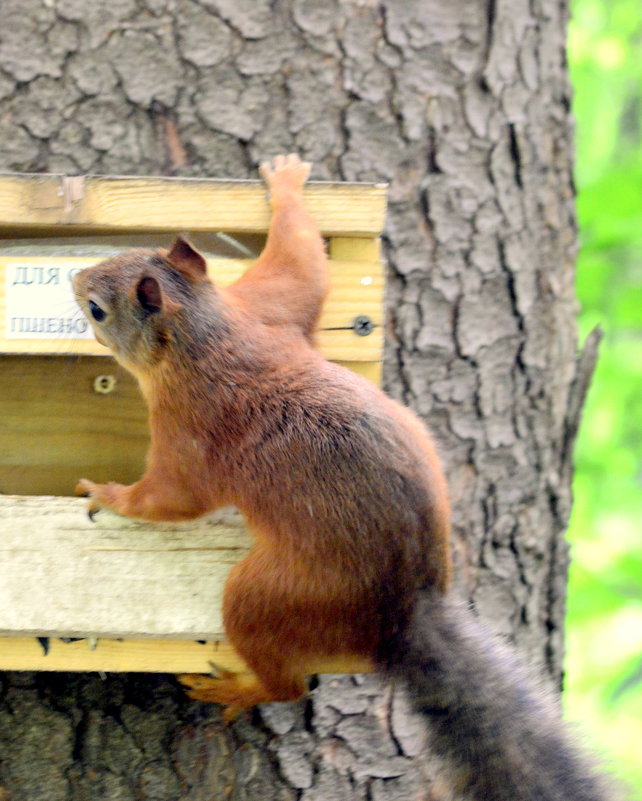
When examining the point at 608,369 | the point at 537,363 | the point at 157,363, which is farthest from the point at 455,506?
the point at 608,369

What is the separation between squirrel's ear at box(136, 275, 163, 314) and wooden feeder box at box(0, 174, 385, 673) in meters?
0.18

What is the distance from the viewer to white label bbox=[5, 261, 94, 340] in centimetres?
196

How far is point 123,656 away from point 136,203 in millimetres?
888

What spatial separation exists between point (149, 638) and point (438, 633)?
1.75 ft

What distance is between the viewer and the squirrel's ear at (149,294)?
1786mm

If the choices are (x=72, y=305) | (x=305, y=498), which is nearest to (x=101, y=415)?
(x=72, y=305)

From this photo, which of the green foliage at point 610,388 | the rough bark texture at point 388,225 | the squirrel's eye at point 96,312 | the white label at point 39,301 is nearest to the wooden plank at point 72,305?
the white label at point 39,301

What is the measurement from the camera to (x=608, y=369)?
393 centimetres

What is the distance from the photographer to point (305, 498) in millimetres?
1696

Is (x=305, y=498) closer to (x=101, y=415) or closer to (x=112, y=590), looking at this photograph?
(x=112, y=590)

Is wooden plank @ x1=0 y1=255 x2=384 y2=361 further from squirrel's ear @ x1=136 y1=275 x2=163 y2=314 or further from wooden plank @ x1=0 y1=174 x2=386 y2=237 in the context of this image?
squirrel's ear @ x1=136 y1=275 x2=163 y2=314

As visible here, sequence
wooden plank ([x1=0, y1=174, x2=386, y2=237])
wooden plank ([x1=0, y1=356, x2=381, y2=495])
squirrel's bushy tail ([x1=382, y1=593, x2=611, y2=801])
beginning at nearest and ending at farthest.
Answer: squirrel's bushy tail ([x1=382, y1=593, x2=611, y2=801]) < wooden plank ([x1=0, y1=174, x2=386, y2=237]) < wooden plank ([x1=0, y1=356, x2=381, y2=495])

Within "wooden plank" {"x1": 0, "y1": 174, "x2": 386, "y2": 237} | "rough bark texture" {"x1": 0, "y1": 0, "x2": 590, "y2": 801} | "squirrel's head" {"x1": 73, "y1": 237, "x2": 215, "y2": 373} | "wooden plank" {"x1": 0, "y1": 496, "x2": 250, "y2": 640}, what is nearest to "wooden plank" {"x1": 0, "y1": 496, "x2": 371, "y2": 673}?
"wooden plank" {"x1": 0, "y1": 496, "x2": 250, "y2": 640}

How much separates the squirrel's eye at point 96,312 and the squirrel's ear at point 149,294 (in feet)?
0.28
